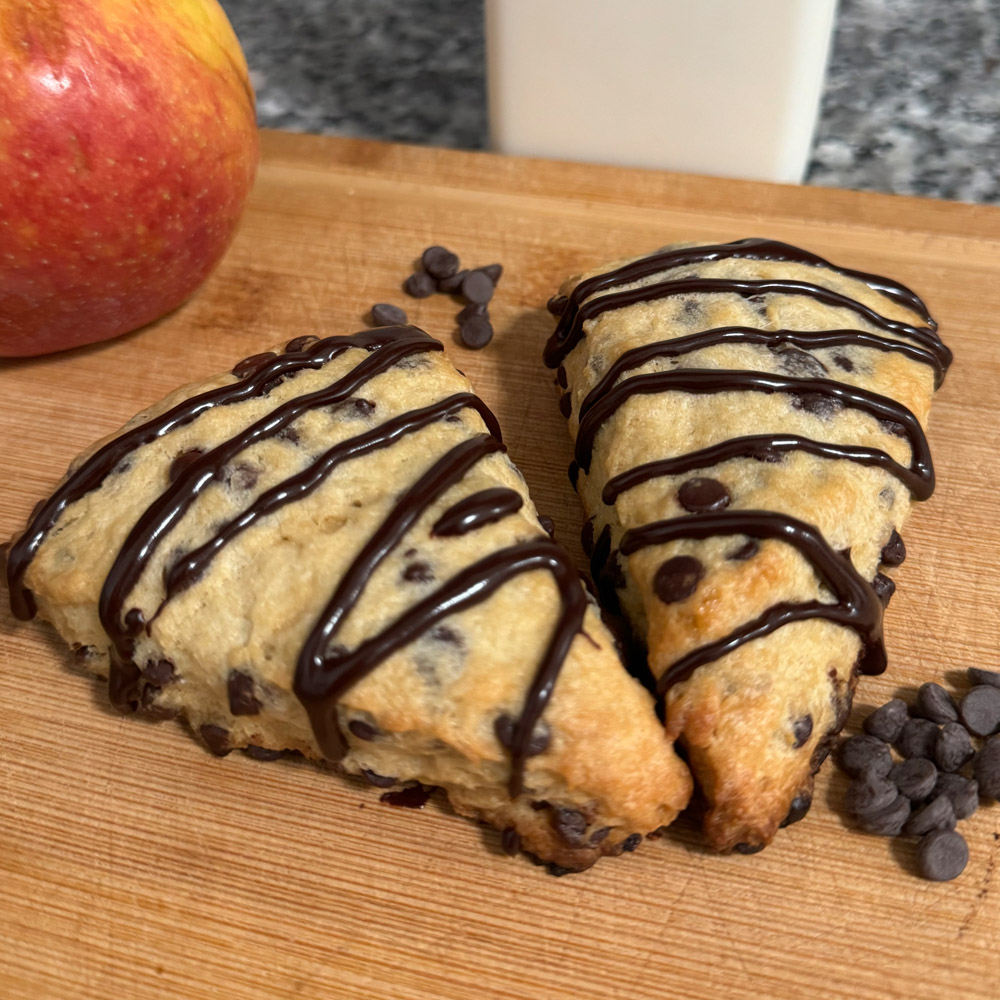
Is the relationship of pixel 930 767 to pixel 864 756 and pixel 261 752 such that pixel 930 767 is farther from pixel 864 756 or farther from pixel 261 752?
pixel 261 752

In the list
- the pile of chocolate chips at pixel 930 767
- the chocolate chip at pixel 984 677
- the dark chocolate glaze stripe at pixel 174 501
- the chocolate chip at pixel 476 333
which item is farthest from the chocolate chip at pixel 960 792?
the chocolate chip at pixel 476 333

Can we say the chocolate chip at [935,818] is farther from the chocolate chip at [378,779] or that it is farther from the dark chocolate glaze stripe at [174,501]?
A: the dark chocolate glaze stripe at [174,501]

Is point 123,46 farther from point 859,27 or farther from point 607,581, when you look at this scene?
point 859,27

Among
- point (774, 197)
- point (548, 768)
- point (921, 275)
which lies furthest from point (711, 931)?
point (774, 197)

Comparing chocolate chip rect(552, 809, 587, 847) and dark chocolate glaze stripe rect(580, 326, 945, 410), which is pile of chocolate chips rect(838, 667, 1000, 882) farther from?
dark chocolate glaze stripe rect(580, 326, 945, 410)

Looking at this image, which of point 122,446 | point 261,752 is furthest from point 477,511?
point 122,446

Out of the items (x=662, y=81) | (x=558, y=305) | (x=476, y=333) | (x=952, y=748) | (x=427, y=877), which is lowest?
(x=427, y=877)

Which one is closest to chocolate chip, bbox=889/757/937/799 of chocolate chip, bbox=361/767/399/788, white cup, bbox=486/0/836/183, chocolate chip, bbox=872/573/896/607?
chocolate chip, bbox=872/573/896/607
